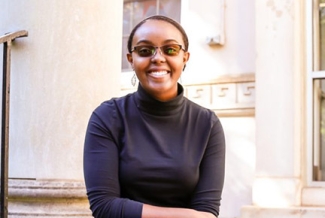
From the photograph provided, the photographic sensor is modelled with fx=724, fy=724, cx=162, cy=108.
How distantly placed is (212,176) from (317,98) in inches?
128

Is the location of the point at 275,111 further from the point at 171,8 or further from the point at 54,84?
the point at 54,84

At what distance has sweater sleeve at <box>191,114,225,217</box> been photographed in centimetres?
224

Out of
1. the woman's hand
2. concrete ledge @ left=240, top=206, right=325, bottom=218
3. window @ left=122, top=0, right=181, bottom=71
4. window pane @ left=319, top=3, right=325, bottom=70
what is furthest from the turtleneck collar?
window @ left=122, top=0, right=181, bottom=71

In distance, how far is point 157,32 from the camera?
225 centimetres

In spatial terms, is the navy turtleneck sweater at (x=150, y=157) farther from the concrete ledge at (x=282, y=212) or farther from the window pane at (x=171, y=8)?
the window pane at (x=171, y=8)

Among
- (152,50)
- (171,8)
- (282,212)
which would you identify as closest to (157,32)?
(152,50)

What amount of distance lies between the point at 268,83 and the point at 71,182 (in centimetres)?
237

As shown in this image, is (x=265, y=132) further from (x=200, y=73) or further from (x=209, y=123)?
(x=209, y=123)

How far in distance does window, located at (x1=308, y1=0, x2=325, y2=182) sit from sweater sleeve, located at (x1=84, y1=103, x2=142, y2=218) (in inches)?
131

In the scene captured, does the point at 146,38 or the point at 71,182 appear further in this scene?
the point at 71,182

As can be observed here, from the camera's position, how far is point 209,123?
7.64 ft

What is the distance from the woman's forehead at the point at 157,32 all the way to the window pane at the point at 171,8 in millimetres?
4295

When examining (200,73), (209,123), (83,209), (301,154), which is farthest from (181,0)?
(209,123)

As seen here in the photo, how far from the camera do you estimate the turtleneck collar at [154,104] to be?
7.40 ft
